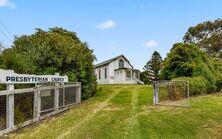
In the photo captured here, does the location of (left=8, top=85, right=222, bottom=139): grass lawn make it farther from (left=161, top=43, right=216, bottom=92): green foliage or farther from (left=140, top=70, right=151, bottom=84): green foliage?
(left=140, top=70, right=151, bottom=84): green foliage

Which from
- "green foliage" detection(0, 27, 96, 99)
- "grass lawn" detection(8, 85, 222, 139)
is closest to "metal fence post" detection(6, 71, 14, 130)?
"grass lawn" detection(8, 85, 222, 139)

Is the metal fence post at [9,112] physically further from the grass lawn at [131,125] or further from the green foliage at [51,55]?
the green foliage at [51,55]

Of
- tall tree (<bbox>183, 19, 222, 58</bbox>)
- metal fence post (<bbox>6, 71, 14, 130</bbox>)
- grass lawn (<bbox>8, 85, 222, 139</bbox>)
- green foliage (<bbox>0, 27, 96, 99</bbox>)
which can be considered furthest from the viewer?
tall tree (<bbox>183, 19, 222, 58</bbox>)

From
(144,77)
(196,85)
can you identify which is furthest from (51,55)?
(144,77)

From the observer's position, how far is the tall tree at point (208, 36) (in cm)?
4522

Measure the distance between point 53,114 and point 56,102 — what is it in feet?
2.27

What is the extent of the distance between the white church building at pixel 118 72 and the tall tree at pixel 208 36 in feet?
41.1

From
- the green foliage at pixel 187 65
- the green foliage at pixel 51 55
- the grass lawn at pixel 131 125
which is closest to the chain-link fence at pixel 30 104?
the grass lawn at pixel 131 125

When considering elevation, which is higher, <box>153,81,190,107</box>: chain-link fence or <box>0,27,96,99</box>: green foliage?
<box>0,27,96,99</box>: green foliage

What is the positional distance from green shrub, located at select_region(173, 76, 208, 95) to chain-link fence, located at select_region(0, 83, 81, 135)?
8707mm

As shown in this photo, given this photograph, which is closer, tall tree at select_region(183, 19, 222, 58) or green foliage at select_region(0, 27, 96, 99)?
green foliage at select_region(0, 27, 96, 99)

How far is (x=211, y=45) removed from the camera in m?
45.5

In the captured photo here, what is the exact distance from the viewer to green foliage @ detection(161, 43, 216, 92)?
22.4 metres

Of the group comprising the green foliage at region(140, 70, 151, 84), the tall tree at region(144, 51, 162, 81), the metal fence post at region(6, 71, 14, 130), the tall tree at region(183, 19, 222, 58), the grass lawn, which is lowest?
the grass lawn
